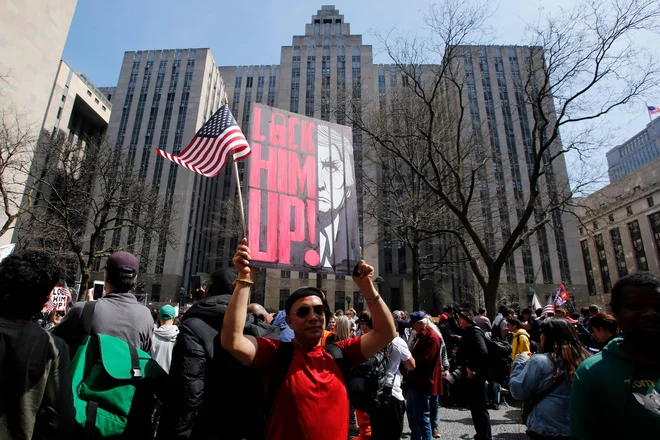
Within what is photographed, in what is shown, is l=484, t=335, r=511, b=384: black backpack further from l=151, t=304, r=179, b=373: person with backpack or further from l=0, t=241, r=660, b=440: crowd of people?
l=151, t=304, r=179, b=373: person with backpack

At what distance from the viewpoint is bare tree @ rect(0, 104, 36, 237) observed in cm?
1335

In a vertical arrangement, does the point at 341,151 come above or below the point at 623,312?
above

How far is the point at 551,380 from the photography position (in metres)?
3.00

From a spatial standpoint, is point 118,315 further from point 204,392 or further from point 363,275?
point 363,275

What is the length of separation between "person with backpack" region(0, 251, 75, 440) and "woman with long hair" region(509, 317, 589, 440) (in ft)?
11.0

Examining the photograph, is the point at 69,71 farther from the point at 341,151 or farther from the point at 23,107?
the point at 341,151

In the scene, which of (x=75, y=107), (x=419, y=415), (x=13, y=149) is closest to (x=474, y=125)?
(x=13, y=149)

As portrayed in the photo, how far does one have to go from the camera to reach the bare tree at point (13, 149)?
13.4 m

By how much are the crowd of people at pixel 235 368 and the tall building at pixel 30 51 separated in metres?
17.0

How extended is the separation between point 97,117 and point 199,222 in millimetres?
21043

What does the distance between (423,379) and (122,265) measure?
4.26 metres

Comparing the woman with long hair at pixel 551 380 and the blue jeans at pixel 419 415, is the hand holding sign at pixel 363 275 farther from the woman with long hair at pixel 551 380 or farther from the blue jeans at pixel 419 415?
the blue jeans at pixel 419 415

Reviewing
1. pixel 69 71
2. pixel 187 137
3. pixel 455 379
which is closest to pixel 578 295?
pixel 455 379

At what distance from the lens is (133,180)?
20.1 metres
